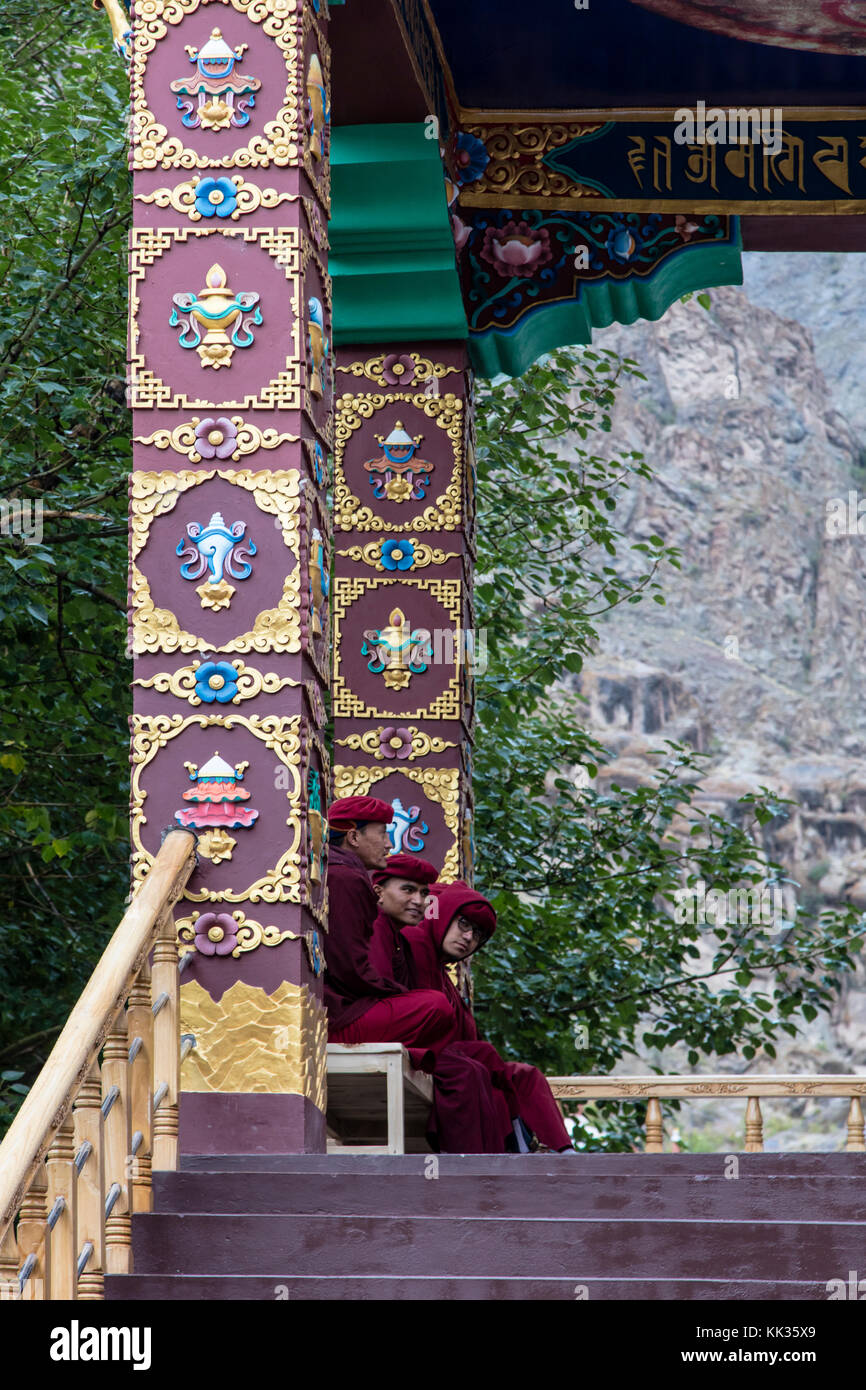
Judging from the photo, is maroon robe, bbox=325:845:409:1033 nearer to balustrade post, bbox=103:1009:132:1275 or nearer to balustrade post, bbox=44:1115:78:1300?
balustrade post, bbox=103:1009:132:1275

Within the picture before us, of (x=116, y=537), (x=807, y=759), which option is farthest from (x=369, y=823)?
(x=807, y=759)

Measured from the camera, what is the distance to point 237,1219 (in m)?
4.50

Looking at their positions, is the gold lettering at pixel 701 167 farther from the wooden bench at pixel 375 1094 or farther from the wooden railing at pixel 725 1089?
the wooden bench at pixel 375 1094

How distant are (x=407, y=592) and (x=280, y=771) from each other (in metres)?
3.25

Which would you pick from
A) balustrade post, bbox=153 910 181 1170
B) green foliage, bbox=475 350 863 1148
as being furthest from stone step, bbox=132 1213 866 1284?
green foliage, bbox=475 350 863 1148

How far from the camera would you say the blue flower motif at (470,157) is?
869 cm

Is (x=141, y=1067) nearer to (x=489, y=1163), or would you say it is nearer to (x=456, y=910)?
(x=489, y=1163)

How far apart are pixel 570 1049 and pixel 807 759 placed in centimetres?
3616

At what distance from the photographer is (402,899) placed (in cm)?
732

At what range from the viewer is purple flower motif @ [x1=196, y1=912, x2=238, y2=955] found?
5.29 m

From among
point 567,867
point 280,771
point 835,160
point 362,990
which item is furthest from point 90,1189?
point 567,867

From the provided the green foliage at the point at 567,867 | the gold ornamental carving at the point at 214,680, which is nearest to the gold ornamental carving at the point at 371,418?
the gold ornamental carving at the point at 214,680

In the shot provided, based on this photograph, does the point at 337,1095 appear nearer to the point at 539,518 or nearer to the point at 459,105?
the point at 459,105

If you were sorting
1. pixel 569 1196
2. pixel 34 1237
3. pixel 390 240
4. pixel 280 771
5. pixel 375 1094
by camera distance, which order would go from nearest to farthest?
pixel 34 1237 < pixel 569 1196 < pixel 280 771 < pixel 375 1094 < pixel 390 240
